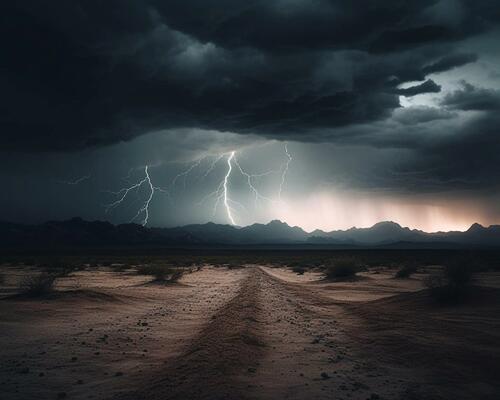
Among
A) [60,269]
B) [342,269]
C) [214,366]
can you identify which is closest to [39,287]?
[214,366]

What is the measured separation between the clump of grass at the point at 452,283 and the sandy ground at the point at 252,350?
452mm

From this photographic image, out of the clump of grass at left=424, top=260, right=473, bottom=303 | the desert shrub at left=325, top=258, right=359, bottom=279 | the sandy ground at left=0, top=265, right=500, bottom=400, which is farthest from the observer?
Answer: the desert shrub at left=325, top=258, right=359, bottom=279

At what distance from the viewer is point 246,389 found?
6.25m

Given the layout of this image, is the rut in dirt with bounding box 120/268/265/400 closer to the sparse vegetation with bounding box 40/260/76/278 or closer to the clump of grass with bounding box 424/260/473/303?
the clump of grass with bounding box 424/260/473/303

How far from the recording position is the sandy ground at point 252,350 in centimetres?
A: 649

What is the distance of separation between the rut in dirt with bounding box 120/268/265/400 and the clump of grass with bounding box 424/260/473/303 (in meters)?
7.34

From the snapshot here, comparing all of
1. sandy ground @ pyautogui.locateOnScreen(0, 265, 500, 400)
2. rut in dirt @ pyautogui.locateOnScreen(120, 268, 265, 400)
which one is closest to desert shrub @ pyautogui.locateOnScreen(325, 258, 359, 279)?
sandy ground @ pyautogui.locateOnScreen(0, 265, 500, 400)

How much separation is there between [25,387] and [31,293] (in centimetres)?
1145

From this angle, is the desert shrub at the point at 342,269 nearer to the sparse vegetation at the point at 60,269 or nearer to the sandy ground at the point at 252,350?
the sandy ground at the point at 252,350

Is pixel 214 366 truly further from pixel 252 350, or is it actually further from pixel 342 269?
pixel 342 269

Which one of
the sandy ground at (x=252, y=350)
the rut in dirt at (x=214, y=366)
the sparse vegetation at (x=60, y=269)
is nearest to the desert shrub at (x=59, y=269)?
the sparse vegetation at (x=60, y=269)

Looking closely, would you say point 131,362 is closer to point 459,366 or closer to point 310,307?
point 459,366

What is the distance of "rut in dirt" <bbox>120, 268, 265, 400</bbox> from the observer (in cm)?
609

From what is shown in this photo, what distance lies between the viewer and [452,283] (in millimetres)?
15031
